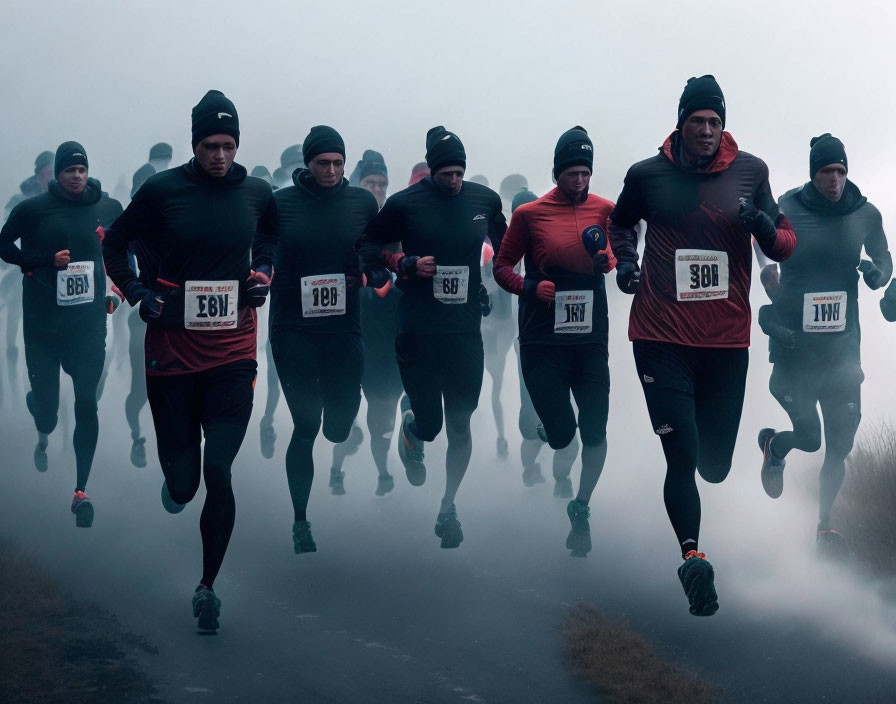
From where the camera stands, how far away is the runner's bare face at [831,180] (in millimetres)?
7988

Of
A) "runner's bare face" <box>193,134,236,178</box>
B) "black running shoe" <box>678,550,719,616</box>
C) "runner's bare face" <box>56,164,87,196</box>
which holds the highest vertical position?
"runner's bare face" <box>56,164,87,196</box>

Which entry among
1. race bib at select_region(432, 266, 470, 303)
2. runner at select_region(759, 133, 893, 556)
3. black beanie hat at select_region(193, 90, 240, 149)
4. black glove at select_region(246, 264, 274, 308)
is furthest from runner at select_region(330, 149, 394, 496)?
black beanie hat at select_region(193, 90, 240, 149)

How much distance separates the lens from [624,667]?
580 centimetres

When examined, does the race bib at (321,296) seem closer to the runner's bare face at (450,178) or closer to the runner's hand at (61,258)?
the runner's bare face at (450,178)

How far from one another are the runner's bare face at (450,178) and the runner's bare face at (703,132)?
194 cm

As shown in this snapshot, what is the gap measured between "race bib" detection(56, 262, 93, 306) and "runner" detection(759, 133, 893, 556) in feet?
15.7

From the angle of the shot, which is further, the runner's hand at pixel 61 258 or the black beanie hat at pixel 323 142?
the runner's hand at pixel 61 258

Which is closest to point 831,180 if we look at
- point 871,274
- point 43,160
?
Answer: point 871,274

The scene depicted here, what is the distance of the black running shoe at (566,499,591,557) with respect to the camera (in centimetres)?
772

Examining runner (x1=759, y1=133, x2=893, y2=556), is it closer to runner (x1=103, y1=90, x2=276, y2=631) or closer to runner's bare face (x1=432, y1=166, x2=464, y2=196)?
runner's bare face (x1=432, y1=166, x2=464, y2=196)

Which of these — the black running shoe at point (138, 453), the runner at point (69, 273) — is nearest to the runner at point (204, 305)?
the runner at point (69, 273)

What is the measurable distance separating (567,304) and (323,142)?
1.76m

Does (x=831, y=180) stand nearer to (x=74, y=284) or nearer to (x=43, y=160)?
(x=74, y=284)

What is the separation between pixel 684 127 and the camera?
6.20 meters
